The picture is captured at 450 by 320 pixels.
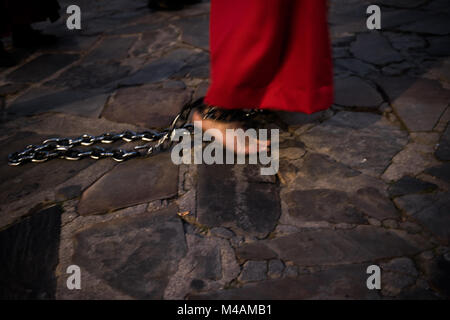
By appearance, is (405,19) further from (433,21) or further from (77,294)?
(77,294)

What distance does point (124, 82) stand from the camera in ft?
9.43

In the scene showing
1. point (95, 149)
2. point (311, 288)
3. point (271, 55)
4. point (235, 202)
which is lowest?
point (311, 288)

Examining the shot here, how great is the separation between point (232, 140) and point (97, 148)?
79 cm

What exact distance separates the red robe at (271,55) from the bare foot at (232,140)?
224 millimetres

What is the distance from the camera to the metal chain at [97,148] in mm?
1888

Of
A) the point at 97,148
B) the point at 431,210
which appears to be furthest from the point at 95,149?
the point at 431,210

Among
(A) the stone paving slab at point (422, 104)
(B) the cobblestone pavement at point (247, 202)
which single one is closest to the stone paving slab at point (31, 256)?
(B) the cobblestone pavement at point (247, 202)

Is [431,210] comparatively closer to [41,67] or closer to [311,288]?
[311,288]

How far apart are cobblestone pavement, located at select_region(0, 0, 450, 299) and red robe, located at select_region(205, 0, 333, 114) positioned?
12.3 inches

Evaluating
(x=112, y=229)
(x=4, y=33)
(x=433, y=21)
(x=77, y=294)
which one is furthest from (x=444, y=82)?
(x=4, y=33)

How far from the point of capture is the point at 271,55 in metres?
1.70

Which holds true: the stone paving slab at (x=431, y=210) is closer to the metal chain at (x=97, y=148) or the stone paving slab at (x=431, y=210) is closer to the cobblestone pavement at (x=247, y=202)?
the cobblestone pavement at (x=247, y=202)

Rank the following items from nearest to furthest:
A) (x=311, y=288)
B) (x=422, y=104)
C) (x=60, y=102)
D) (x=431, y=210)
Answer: (x=311, y=288)
(x=431, y=210)
(x=422, y=104)
(x=60, y=102)

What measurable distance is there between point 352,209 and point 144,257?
91 cm
